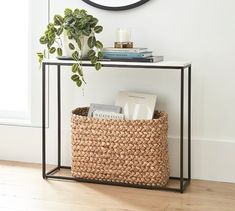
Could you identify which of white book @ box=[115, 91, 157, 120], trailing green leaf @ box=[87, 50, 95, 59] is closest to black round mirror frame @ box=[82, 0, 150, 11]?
trailing green leaf @ box=[87, 50, 95, 59]

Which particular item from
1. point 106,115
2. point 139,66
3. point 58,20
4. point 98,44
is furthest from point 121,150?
point 58,20

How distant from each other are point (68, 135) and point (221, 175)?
910mm

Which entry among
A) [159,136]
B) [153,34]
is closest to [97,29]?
[153,34]

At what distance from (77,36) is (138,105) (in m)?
0.48

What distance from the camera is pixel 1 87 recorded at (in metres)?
3.31

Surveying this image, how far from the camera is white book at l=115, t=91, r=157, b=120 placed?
107 inches

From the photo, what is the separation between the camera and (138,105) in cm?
274

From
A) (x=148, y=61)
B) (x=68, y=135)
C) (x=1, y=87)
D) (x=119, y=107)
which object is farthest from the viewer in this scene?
(x=1, y=87)

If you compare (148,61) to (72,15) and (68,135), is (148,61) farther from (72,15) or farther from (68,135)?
(68,135)

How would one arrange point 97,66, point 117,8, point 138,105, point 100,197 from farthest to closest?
point 117,8
point 138,105
point 97,66
point 100,197

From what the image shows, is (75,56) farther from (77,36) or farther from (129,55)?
(129,55)

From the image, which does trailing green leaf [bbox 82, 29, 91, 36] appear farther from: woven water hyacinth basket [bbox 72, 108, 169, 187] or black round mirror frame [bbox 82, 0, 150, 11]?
woven water hyacinth basket [bbox 72, 108, 169, 187]

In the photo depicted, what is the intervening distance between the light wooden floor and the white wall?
0.19m

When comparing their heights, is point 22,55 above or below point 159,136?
above
